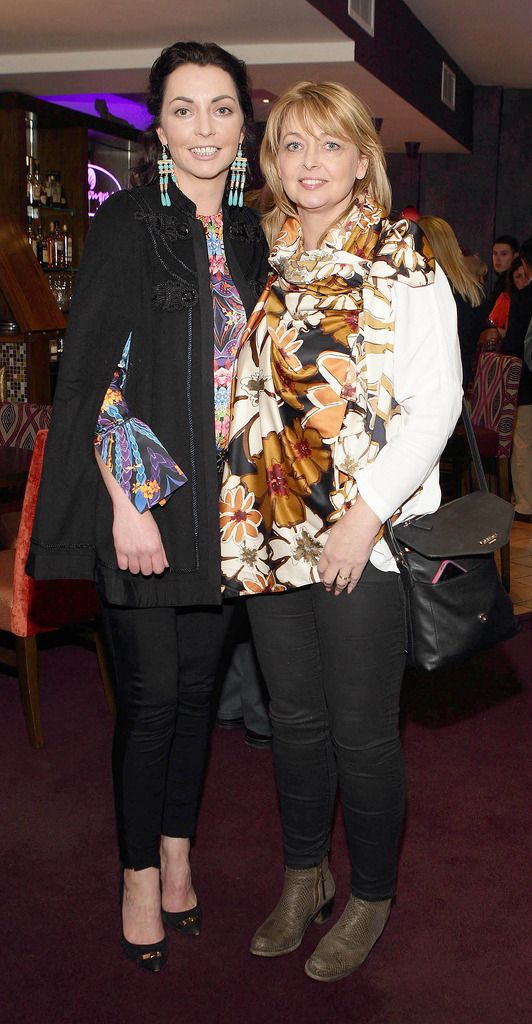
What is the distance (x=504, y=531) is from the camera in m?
1.80

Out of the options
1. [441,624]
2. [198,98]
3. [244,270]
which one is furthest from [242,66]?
[441,624]

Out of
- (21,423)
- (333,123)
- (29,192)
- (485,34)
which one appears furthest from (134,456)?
(485,34)

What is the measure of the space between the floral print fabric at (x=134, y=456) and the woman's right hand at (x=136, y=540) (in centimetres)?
2

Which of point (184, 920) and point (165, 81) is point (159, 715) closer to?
point (184, 920)

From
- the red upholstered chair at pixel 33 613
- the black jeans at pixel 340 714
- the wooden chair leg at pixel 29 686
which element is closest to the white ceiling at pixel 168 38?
the red upholstered chair at pixel 33 613

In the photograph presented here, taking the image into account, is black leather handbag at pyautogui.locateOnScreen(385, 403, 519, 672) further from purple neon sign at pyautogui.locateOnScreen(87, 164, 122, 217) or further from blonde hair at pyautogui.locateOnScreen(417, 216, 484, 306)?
purple neon sign at pyautogui.locateOnScreen(87, 164, 122, 217)

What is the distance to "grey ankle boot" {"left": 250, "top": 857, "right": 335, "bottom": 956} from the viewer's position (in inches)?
78.5

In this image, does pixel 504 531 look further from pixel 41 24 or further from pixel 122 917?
pixel 41 24

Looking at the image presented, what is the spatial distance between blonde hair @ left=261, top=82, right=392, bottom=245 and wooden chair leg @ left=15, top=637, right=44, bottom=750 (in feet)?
5.44

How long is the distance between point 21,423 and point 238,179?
2.07 meters

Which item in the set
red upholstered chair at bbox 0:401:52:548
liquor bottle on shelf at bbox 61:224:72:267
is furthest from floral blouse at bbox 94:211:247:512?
liquor bottle on shelf at bbox 61:224:72:267

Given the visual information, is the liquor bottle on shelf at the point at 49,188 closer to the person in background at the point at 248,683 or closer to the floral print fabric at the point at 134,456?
the person in background at the point at 248,683

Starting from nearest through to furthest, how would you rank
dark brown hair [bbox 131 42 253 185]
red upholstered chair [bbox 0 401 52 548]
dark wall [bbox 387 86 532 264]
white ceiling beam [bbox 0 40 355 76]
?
dark brown hair [bbox 131 42 253 185] < red upholstered chair [bbox 0 401 52 548] < white ceiling beam [bbox 0 40 355 76] < dark wall [bbox 387 86 532 264]

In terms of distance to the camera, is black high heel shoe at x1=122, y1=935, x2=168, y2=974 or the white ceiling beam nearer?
black high heel shoe at x1=122, y1=935, x2=168, y2=974
